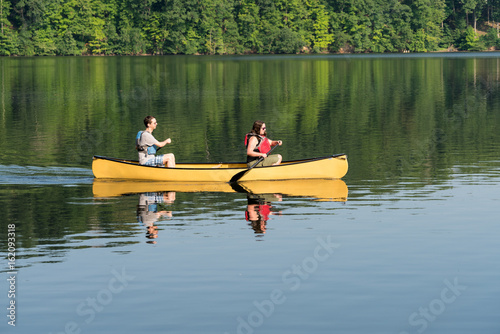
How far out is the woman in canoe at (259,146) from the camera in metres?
22.6

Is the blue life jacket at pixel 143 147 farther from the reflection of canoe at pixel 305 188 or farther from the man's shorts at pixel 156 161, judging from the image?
the reflection of canoe at pixel 305 188

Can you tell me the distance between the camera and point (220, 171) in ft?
74.7

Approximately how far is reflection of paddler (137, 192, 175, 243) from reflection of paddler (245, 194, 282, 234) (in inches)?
69.3

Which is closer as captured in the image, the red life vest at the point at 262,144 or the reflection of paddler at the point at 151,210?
the reflection of paddler at the point at 151,210

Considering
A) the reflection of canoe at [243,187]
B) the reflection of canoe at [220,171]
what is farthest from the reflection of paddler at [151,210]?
the reflection of canoe at [220,171]

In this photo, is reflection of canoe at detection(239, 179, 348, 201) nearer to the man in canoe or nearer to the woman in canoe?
the woman in canoe

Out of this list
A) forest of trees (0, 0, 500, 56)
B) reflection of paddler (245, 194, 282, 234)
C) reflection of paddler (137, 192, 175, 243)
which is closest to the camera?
reflection of paddler (137, 192, 175, 243)

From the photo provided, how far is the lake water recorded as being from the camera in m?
11.8

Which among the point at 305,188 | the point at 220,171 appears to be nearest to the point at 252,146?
the point at 220,171

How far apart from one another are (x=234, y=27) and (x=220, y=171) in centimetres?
13289

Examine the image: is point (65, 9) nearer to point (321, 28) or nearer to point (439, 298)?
point (321, 28)

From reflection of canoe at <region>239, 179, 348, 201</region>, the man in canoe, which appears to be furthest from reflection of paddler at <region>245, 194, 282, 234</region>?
the man in canoe

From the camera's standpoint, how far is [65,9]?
141625 millimetres

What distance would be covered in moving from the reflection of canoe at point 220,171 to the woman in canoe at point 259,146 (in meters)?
0.29
